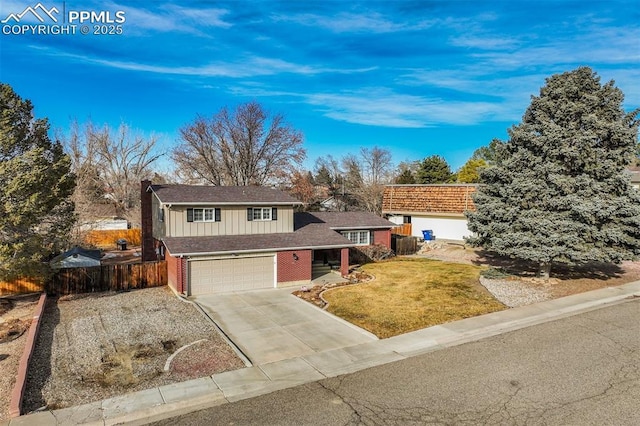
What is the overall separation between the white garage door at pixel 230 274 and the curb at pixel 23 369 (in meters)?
6.22

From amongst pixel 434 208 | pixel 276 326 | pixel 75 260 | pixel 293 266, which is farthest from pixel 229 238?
pixel 434 208

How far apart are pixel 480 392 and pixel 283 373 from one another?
497cm

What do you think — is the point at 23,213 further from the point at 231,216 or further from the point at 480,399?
the point at 480,399

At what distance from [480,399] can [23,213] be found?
17.1 meters

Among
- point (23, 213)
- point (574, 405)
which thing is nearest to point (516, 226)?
point (574, 405)

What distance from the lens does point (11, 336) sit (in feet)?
44.2

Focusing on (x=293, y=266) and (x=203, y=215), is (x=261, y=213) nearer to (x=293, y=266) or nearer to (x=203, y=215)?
(x=203, y=215)

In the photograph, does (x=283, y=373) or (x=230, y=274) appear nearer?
(x=283, y=373)

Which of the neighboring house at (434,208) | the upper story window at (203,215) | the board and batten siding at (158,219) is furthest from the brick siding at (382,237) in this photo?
the board and batten siding at (158,219)

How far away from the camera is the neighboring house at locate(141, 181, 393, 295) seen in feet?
63.1

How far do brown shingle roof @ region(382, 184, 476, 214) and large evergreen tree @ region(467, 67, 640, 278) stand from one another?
43.3ft

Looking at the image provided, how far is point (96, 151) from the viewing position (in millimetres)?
48156

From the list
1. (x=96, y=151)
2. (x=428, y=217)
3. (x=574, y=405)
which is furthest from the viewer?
(x=96, y=151)

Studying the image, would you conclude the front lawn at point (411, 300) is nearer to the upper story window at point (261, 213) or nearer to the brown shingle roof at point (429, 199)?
the upper story window at point (261, 213)
